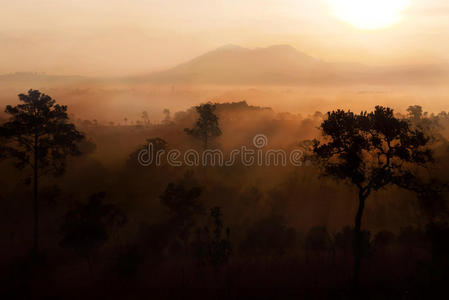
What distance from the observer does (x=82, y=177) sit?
295 ft

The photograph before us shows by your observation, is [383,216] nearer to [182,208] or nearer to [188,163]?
[182,208]

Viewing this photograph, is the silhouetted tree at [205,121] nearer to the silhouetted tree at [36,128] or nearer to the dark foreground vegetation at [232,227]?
the dark foreground vegetation at [232,227]

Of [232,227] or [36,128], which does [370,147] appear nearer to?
[36,128]

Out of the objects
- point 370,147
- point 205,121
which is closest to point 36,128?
point 370,147

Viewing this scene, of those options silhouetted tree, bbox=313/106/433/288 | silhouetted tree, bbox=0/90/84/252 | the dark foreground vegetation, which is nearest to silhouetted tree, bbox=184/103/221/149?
the dark foreground vegetation

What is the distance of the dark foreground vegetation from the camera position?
2722 centimetres

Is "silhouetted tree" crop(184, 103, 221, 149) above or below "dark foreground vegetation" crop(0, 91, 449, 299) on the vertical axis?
above

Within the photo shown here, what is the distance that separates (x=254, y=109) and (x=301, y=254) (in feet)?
528

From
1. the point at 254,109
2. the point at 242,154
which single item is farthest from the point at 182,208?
the point at 254,109

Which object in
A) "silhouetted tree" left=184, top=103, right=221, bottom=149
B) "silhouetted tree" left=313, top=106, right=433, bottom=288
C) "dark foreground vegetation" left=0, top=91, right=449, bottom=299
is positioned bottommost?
"dark foreground vegetation" left=0, top=91, right=449, bottom=299

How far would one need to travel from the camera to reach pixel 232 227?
58.9 meters

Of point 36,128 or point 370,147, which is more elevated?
point 36,128

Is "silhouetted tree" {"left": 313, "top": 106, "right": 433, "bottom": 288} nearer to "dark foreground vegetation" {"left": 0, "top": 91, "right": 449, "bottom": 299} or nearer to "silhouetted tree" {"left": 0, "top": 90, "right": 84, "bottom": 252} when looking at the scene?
"dark foreground vegetation" {"left": 0, "top": 91, "right": 449, "bottom": 299}

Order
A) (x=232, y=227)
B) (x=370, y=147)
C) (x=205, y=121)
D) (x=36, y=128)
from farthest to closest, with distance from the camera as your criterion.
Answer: (x=205, y=121)
(x=232, y=227)
(x=36, y=128)
(x=370, y=147)
